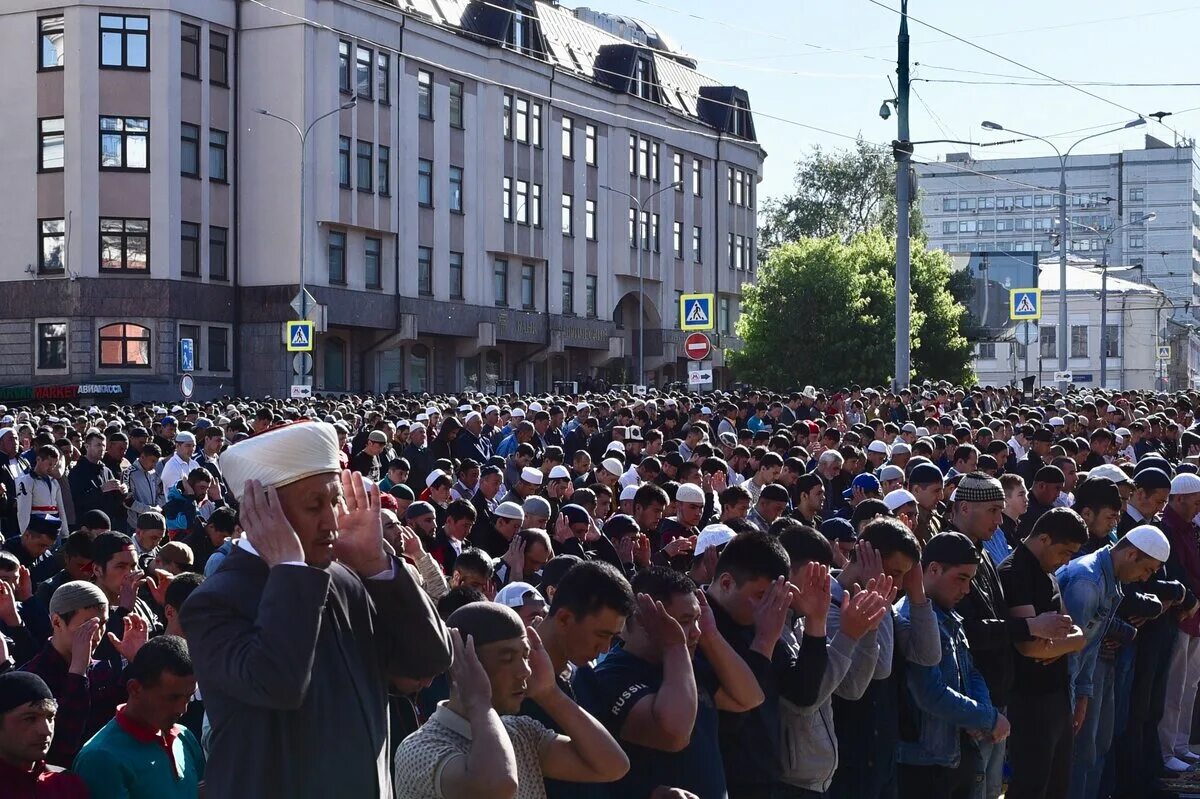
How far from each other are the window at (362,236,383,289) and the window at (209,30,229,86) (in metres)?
6.42

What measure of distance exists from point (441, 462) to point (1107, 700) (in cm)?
712

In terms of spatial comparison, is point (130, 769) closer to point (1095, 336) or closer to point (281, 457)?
point (281, 457)

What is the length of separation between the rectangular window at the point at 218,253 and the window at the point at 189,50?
4371 millimetres

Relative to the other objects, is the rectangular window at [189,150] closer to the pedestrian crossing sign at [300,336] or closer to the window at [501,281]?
the window at [501,281]

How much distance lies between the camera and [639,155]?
6222cm

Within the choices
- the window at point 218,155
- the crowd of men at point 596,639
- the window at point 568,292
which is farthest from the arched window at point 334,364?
the crowd of men at point 596,639

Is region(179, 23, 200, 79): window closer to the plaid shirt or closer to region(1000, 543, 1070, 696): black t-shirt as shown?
region(1000, 543, 1070, 696): black t-shirt

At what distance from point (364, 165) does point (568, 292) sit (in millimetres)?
12822

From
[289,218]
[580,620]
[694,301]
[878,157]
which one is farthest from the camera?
[878,157]

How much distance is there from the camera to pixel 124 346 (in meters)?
43.6

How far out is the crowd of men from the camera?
11.9ft

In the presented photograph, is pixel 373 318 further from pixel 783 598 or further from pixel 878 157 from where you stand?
pixel 783 598

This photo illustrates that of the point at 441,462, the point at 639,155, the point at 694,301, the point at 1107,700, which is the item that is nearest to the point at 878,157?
the point at 639,155

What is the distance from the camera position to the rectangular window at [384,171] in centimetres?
4844
